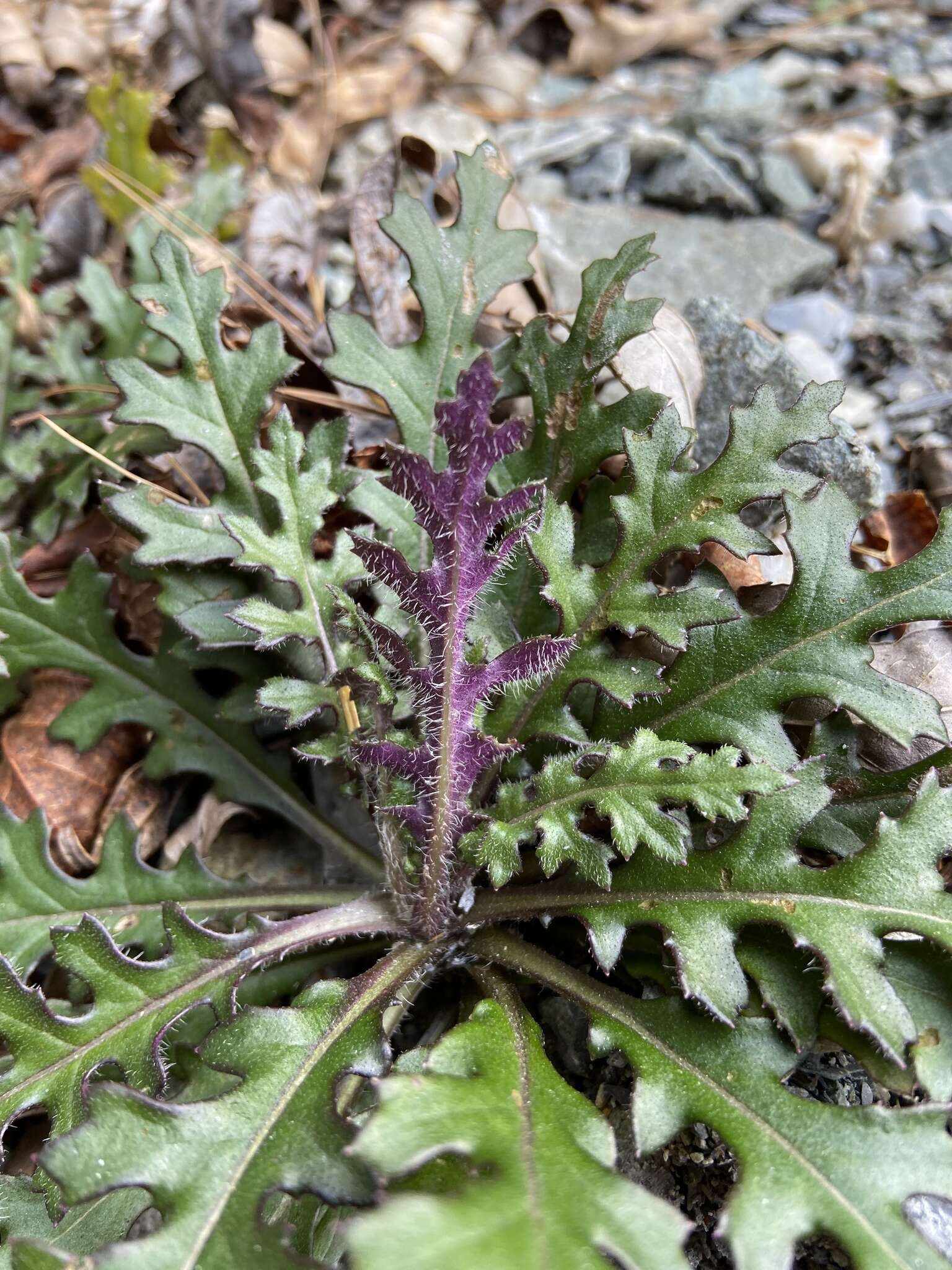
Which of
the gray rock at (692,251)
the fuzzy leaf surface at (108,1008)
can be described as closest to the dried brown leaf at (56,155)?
the gray rock at (692,251)

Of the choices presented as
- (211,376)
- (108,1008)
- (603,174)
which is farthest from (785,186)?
(108,1008)

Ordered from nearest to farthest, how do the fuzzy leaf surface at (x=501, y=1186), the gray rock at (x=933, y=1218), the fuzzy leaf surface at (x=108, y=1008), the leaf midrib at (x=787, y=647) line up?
the fuzzy leaf surface at (x=501, y=1186)
the gray rock at (x=933, y=1218)
the fuzzy leaf surface at (x=108, y=1008)
the leaf midrib at (x=787, y=647)

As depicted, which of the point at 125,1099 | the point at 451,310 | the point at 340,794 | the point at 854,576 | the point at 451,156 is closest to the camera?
the point at 125,1099

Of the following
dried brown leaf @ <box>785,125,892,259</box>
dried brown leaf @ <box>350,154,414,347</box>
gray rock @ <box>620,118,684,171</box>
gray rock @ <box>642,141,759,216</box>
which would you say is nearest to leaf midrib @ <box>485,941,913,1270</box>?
dried brown leaf @ <box>350,154,414,347</box>

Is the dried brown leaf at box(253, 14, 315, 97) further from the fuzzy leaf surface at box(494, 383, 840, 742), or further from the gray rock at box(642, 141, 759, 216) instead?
the fuzzy leaf surface at box(494, 383, 840, 742)

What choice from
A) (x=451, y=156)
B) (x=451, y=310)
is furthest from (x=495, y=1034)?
(x=451, y=156)

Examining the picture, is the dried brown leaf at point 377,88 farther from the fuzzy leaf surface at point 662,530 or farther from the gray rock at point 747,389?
the fuzzy leaf surface at point 662,530

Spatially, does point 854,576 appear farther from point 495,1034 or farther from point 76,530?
point 76,530
